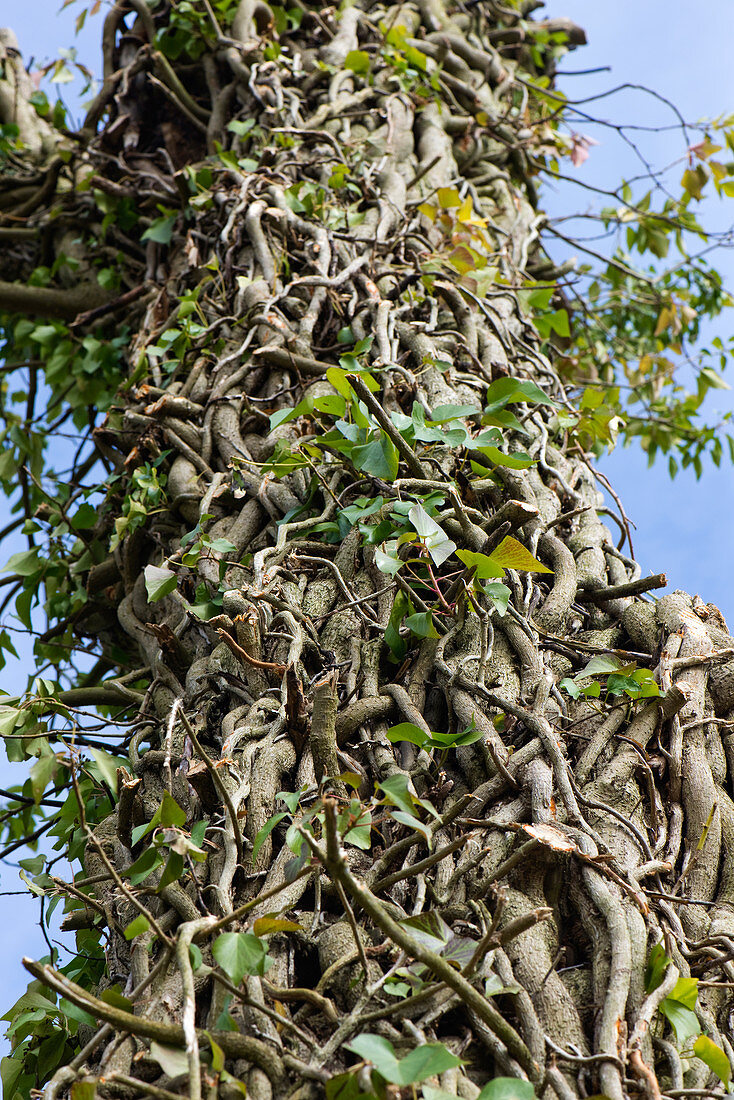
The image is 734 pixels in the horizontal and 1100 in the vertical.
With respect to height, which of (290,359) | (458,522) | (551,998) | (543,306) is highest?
(543,306)

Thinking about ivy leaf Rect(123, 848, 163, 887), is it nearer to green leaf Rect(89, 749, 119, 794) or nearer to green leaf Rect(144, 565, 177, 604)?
green leaf Rect(89, 749, 119, 794)

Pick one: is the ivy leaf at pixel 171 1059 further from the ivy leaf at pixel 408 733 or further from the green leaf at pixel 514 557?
the green leaf at pixel 514 557

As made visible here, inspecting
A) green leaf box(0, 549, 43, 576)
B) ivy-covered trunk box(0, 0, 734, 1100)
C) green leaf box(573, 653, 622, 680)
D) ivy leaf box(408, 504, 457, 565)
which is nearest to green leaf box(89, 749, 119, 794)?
ivy-covered trunk box(0, 0, 734, 1100)

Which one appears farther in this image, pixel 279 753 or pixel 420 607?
pixel 420 607

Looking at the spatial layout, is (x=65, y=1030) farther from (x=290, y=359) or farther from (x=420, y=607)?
(x=290, y=359)

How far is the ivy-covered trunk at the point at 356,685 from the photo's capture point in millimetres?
728

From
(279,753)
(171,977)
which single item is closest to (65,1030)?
(171,977)

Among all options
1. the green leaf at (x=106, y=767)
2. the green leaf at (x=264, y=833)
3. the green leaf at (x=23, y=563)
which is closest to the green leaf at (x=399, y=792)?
the green leaf at (x=264, y=833)

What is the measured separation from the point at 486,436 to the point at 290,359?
0.41m

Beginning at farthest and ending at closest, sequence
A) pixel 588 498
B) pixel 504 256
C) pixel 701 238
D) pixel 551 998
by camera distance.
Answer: pixel 701 238 → pixel 504 256 → pixel 588 498 → pixel 551 998

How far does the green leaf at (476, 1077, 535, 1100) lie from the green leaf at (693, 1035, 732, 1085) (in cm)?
17

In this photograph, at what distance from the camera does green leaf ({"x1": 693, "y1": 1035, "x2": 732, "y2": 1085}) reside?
0.71 m

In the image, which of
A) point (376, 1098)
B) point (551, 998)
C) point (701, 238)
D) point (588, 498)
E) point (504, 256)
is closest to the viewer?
point (376, 1098)

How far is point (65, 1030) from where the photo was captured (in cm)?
100
